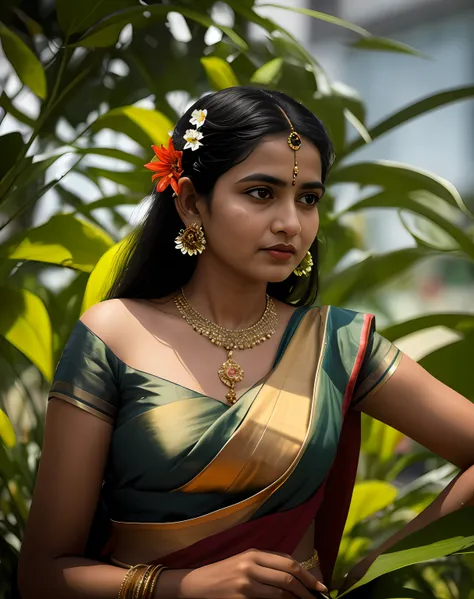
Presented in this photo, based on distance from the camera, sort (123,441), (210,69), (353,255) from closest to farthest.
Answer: (123,441), (210,69), (353,255)

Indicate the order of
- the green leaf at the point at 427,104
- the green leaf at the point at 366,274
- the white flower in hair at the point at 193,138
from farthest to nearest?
the green leaf at the point at 366,274, the green leaf at the point at 427,104, the white flower in hair at the point at 193,138

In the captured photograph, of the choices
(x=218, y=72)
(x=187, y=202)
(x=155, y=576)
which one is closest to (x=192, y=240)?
(x=187, y=202)

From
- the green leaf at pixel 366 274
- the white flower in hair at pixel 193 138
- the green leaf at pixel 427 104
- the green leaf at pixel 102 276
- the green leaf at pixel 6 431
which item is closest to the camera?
the white flower in hair at pixel 193 138

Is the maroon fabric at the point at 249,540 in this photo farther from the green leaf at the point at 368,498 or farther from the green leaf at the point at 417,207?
the green leaf at the point at 417,207

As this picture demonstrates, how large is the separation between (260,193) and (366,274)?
0.68 m

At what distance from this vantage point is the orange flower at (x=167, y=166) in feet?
3.13

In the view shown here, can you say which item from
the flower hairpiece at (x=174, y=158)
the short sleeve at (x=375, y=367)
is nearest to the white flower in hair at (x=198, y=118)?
the flower hairpiece at (x=174, y=158)

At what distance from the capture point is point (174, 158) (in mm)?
961

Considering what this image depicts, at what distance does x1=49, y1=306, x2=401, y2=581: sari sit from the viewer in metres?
0.87

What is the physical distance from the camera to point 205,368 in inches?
36.3

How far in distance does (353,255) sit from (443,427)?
2.59 ft

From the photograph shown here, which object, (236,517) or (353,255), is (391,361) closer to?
(236,517)

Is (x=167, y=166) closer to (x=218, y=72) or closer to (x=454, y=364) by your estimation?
(x=218, y=72)

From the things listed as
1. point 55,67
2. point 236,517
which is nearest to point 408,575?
point 236,517
